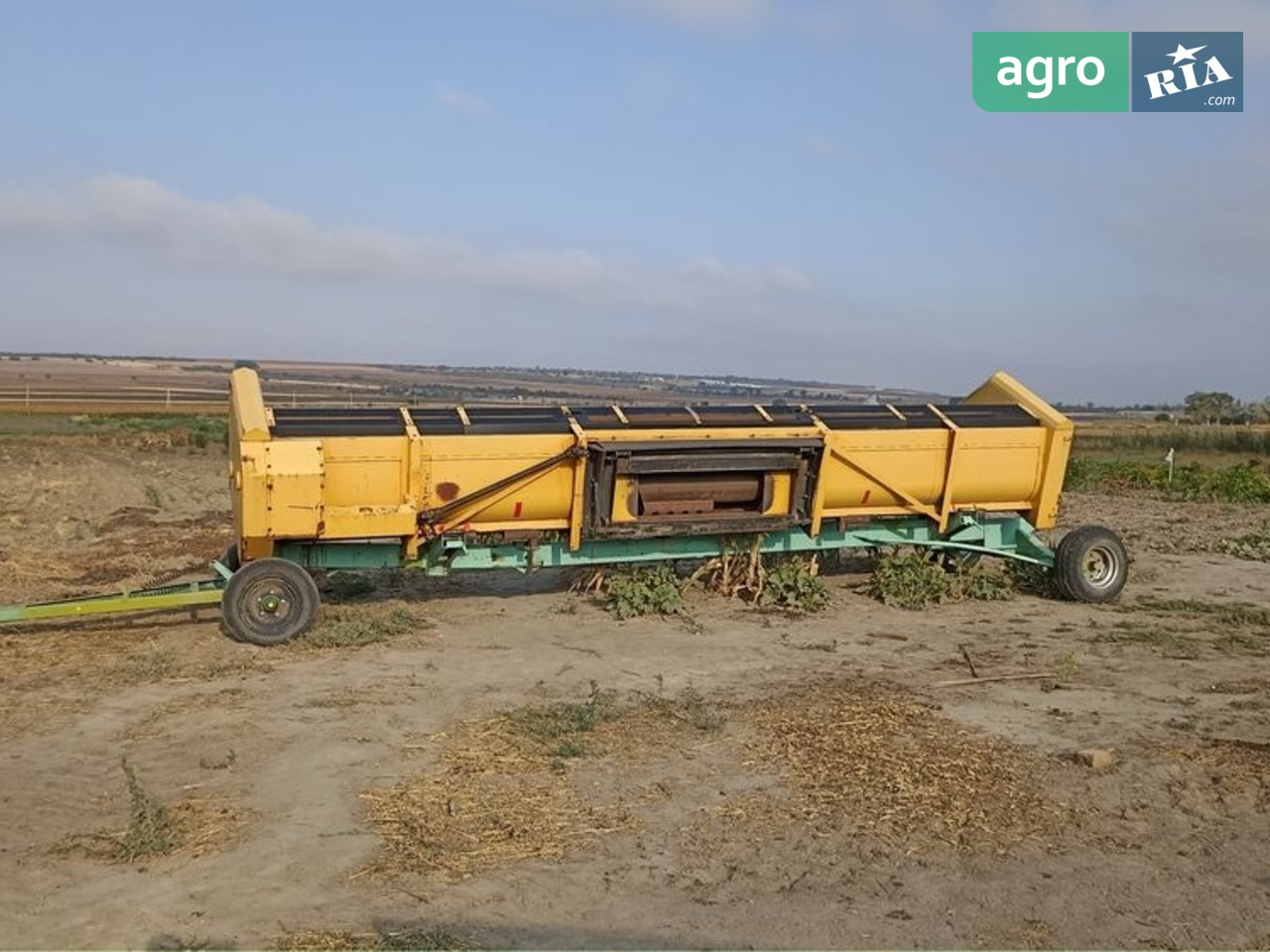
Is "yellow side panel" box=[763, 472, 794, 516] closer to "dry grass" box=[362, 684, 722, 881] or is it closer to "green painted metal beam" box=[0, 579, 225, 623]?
"dry grass" box=[362, 684, 722, 881]

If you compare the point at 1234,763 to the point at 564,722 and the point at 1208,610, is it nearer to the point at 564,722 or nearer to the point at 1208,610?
the point at 564,722

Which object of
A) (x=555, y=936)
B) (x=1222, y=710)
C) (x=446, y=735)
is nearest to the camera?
(x=555, y=936)

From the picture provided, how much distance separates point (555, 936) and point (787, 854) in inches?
54.4

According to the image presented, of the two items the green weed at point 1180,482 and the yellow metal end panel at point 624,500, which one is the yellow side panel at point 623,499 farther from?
the green weed at point 1180,482

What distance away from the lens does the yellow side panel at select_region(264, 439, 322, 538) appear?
999 cm

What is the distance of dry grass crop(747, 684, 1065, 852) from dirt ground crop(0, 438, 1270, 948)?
1.0 inches

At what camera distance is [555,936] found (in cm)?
484

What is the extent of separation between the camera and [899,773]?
22.2 feet

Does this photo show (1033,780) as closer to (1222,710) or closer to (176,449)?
(1222,710)

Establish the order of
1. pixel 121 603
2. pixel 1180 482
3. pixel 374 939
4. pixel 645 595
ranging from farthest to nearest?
pixel 1180 482, pixel 645 595, pixel 121 603, pixel 374 939

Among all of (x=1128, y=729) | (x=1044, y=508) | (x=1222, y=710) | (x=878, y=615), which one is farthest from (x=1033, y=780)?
(x=1044, y=508)

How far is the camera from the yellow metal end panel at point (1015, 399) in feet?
41.4

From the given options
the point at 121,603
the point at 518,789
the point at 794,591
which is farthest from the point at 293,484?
the point at 794,591

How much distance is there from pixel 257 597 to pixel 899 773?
19.3 feet
